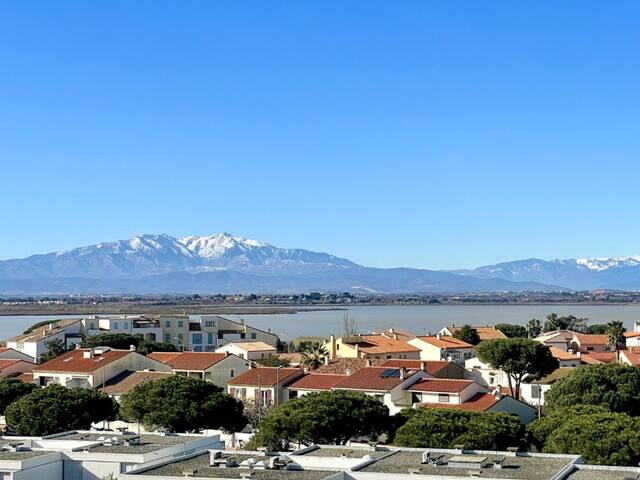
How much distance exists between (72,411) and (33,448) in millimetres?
9186

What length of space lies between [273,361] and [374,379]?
17194 millimetres

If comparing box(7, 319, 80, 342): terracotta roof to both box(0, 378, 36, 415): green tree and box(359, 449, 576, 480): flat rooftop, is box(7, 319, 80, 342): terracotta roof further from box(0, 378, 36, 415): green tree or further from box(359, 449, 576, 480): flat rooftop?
box(359, 449, 576, 480): flat rooftop

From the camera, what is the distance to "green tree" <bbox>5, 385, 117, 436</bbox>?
34.9 m

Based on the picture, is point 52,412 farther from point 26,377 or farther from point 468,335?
point 468,335

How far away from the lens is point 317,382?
151 ft

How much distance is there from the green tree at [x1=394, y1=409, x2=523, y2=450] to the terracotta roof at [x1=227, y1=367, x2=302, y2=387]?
16.4 meters

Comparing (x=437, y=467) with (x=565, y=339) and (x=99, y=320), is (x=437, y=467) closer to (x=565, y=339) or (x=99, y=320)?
(x=565, y=339)

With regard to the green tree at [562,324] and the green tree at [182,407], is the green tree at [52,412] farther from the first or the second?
the green tree at [562,324]

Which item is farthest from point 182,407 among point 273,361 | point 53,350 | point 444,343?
point 53,350

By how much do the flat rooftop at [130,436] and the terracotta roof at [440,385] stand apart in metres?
15.7

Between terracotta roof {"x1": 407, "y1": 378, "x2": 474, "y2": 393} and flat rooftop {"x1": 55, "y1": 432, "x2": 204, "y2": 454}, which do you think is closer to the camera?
flat rooftop {"x1": 55, "y1": 432, "x2": 204, "y2": 454}

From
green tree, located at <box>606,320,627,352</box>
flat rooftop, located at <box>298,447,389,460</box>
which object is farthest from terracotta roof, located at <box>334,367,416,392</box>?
green tree, located at <box>606,320,627,352</box>

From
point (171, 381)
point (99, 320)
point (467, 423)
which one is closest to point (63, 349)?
point (99, 320)

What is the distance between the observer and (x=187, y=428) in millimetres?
36406
